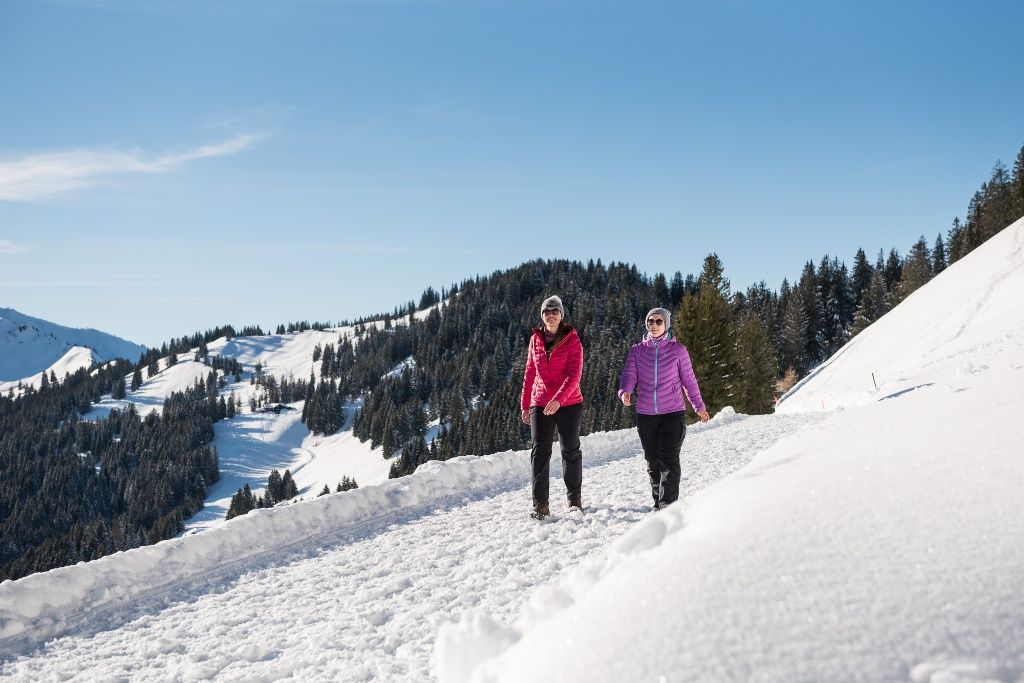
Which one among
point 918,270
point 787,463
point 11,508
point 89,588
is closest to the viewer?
point 787,463

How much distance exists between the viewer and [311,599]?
507 cm

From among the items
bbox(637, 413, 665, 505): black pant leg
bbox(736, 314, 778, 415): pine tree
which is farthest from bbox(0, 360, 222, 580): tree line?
bbox(637, 413, 665, 505): black pant leg

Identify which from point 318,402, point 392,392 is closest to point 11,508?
point 318,402

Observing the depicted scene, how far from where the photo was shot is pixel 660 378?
6617mm

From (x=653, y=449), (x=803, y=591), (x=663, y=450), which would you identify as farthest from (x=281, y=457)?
(x=803, y=591)

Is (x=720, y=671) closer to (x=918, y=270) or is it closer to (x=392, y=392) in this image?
(x=918, y=270)

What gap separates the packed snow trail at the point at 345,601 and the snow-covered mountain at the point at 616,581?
0.02 metres

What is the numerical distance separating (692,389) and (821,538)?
4124 mm

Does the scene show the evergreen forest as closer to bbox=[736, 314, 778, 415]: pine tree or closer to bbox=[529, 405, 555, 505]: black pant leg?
bbox=[736, 314, 778, 415]: pine tree

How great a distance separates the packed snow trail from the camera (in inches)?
156

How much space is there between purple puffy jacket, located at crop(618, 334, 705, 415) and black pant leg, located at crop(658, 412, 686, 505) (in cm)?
12

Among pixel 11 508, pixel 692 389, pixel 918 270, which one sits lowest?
pixel 11 508

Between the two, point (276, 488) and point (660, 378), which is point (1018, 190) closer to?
point (660, 378)

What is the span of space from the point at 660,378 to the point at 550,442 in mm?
1405
